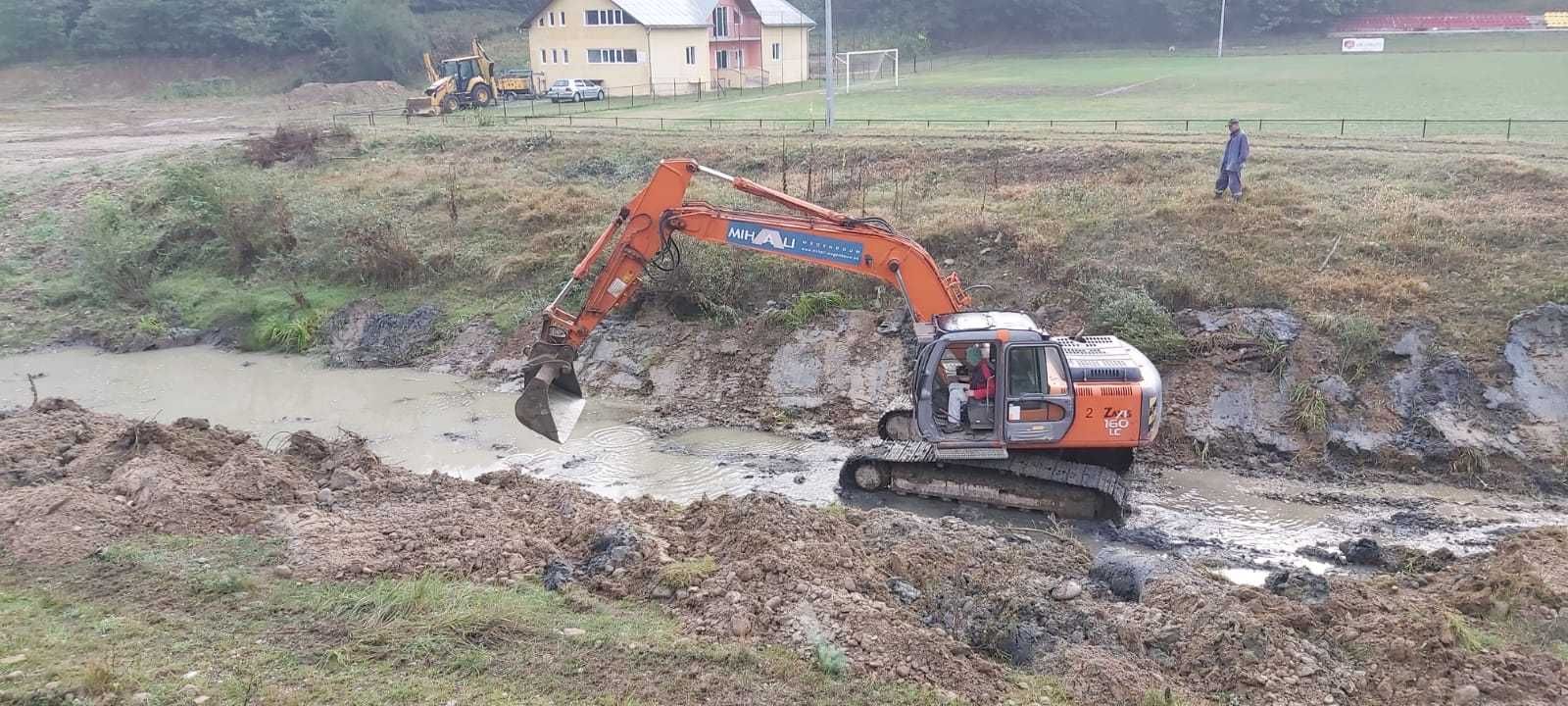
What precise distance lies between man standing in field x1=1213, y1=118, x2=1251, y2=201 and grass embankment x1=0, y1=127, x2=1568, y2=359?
14.3 inches

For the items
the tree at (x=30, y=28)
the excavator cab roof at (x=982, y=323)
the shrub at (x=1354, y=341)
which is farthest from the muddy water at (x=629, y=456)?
the tree at (x=30, y=28)

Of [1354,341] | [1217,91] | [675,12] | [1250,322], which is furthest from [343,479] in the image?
[675,12]

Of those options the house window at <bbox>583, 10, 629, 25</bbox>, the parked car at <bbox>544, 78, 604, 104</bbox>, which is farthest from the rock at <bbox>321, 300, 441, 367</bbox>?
the house window at <bbox>583, 10, 629, 25</bbox>

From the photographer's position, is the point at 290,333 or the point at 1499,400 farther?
the point at 290,333

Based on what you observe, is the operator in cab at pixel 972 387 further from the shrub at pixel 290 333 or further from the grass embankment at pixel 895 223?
the shrub at pixel 290 333

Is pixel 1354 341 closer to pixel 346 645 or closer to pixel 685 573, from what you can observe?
pixel 685 573

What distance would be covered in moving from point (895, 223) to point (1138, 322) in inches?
215

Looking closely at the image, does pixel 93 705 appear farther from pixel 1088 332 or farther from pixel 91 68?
pixel 91 68

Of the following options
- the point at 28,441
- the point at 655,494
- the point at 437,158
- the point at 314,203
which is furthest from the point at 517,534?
the point at 437,158

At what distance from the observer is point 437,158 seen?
27.1 m

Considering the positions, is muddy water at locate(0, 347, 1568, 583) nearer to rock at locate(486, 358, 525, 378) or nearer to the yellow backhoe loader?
rock at locate(486, 358, 525, 378)

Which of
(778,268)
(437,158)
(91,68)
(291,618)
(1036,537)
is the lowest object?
(1036,537)

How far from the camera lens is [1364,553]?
9.83m

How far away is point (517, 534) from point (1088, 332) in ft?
29.1
